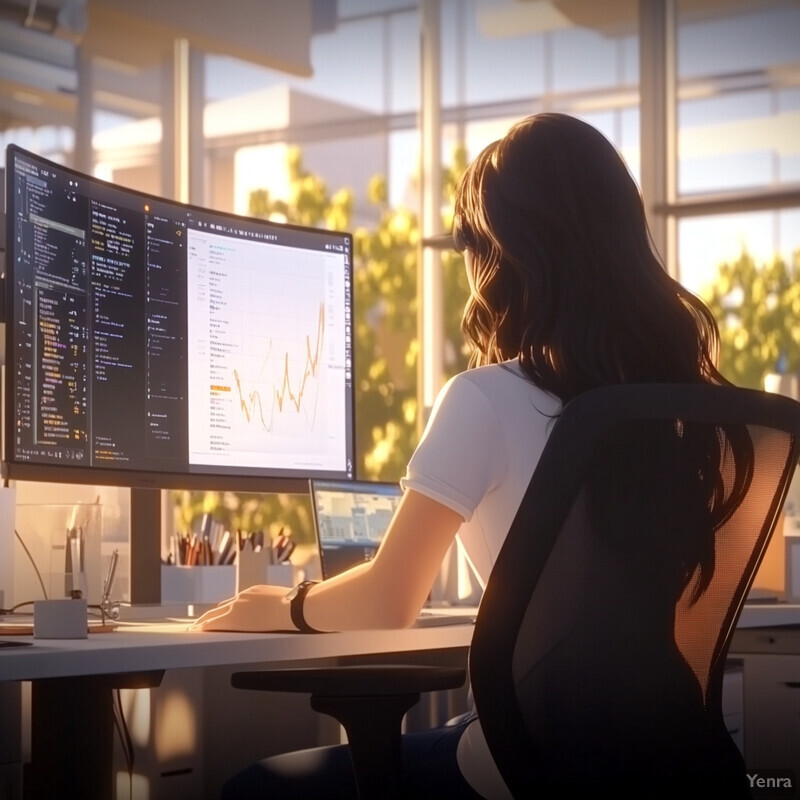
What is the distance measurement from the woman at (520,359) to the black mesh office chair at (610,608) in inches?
5.0

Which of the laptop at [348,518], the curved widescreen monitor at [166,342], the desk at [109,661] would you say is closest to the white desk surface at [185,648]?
the desk at [109,661]

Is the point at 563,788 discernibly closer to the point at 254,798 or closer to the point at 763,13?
the point at 254,798

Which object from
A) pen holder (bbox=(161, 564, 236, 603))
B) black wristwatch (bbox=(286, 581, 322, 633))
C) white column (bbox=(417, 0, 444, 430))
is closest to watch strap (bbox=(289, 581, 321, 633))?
black wristwatch (bbox=(286, 581, 322, 633))

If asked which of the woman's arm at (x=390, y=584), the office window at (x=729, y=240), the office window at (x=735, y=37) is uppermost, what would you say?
the office window at (x=735, y=37)

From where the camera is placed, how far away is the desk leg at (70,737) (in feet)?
5.15

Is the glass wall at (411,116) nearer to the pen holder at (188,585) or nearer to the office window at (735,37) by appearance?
the office window at (735,37)

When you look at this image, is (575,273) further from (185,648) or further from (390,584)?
(185,648)

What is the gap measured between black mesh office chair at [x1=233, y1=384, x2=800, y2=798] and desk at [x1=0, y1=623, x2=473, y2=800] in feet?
0.28

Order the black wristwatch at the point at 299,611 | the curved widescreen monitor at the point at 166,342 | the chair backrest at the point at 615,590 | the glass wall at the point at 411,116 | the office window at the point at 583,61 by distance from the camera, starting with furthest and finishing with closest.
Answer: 1. the office window at the point at 583,61
2. the glass wall at the point at 411,116
3. the curved widescreen monitor at the point at 166,342
4. the black wristwatch at the point at 299,611
5. the chair backrest at the point at 615,590

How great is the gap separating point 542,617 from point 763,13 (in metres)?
3.82

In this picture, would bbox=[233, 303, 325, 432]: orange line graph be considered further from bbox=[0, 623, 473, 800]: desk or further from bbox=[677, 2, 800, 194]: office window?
bbox=[677, 2, 800, 194]: office window

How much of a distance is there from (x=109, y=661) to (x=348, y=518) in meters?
1.05

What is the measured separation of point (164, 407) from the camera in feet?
7.09

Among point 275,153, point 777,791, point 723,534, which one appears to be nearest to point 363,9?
point 275,153
